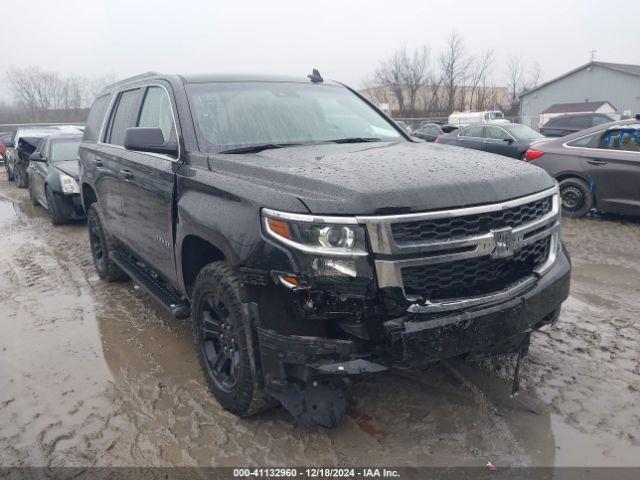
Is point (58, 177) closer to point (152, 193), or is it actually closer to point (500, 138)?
point (152, 193)

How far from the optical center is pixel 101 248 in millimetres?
5750

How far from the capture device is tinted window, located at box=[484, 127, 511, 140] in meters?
13.6

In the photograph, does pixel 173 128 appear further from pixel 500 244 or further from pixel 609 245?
pixel 609 245

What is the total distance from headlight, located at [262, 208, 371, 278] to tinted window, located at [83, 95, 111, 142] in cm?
379

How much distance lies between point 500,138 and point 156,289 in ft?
38.0

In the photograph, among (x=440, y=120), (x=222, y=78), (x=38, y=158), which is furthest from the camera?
(x=440, y=120)

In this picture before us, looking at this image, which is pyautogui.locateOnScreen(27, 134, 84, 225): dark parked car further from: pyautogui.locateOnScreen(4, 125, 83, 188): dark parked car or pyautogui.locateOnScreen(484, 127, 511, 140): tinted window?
pyautogui.locateOnScreen(484, 127, 511, 140): tinted window

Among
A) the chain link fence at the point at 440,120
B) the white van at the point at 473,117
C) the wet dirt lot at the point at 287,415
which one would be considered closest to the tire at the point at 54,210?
the wet dirt lot at the point at 287,415

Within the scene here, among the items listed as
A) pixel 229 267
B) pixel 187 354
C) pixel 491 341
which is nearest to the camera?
pixel 491 341

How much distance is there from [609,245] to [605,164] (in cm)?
164

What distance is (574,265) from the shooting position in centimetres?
597

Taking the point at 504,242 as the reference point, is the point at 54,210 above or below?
below

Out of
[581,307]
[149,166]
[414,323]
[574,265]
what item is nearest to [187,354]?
[149,166]

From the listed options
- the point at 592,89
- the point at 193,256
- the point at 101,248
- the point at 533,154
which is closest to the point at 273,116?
the point at 193,256
